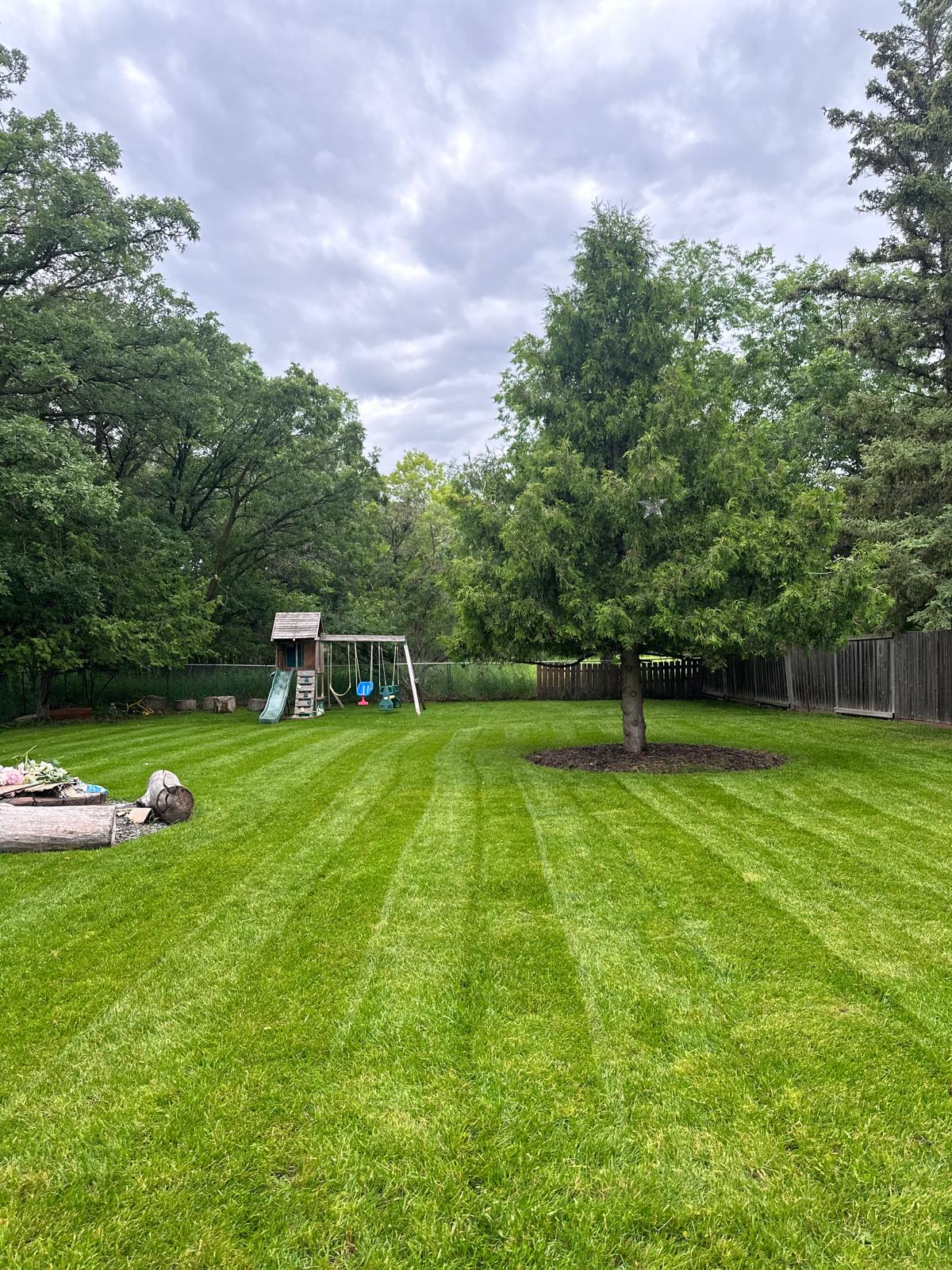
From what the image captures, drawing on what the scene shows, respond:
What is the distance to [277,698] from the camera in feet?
51.1

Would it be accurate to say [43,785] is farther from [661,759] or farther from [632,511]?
[661,759]

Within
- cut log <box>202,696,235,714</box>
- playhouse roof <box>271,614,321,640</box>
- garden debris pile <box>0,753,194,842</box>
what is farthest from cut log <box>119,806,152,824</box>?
cut log <box>202,696,235,714</box>

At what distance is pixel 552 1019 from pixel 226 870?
2.76 metres

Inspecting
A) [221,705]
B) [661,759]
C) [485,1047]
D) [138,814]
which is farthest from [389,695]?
[485,1047]

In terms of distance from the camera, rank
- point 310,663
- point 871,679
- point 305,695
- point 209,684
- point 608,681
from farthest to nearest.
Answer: point 608,681
point 209,684
point 310,663
point 305,695
point 871,679

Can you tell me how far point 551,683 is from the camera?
63.2 feet

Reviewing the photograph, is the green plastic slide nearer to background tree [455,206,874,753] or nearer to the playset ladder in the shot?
the playset ladder

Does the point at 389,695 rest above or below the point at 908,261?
below

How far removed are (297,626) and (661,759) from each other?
11325 millimetres

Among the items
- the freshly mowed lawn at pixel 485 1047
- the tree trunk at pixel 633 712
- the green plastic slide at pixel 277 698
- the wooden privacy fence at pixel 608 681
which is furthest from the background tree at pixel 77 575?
the wooden privacy fence at pixel 608 681

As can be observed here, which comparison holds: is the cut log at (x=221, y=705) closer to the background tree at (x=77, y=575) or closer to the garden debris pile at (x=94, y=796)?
the background tree at (x=77, y=575)

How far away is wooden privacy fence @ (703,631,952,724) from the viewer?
34.2 ft

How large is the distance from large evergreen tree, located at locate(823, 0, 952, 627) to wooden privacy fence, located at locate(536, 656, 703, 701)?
26.5ft

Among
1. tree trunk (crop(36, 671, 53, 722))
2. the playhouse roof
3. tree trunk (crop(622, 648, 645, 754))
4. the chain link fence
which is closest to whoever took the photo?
tree trunk (crop(622, 648, 645, 754))
